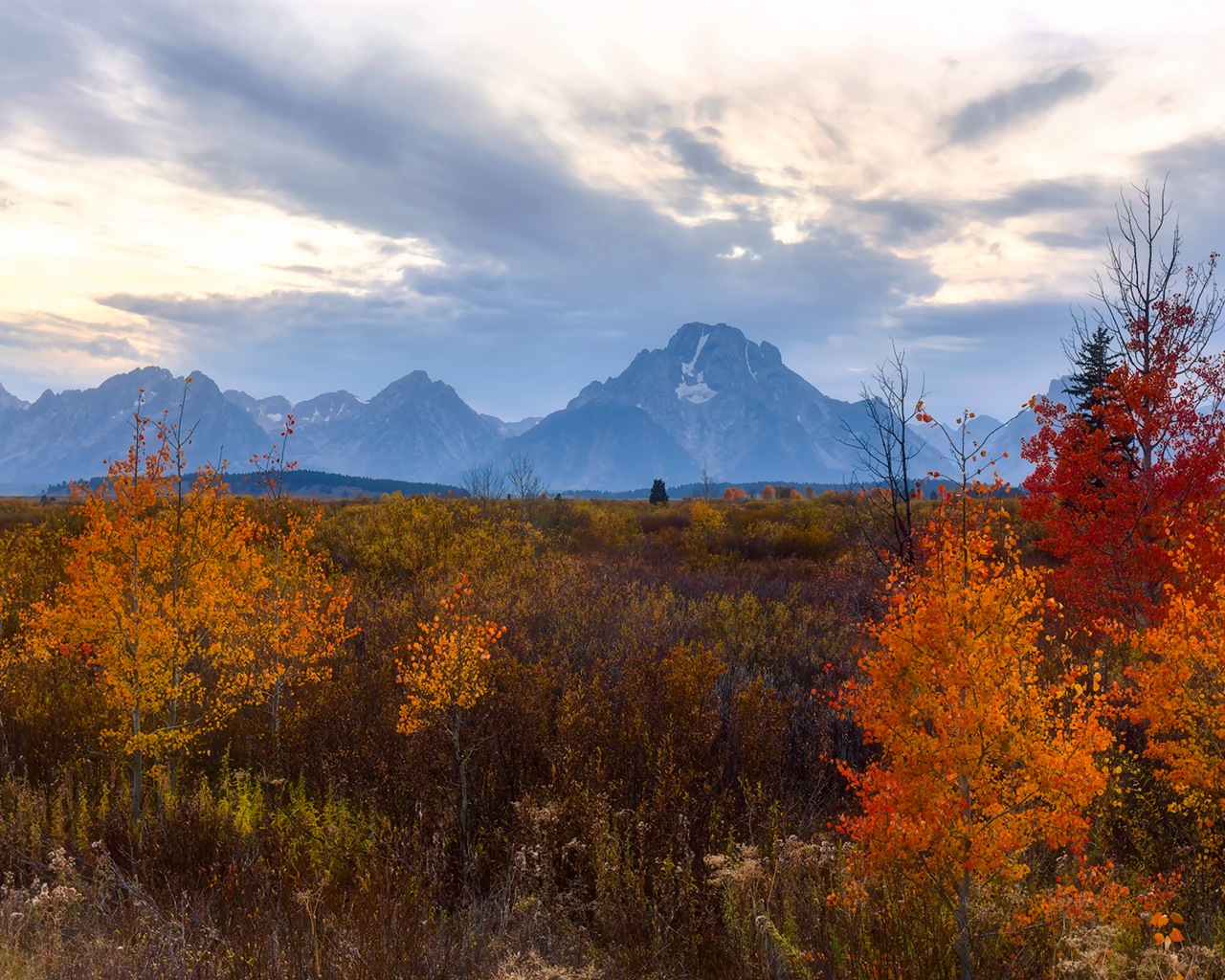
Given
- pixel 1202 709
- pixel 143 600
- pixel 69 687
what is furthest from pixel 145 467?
pixel 1202 709

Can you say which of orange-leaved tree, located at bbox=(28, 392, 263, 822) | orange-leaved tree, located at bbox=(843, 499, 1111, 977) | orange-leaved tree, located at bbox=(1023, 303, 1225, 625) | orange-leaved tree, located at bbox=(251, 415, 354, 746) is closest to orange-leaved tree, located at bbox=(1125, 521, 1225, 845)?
orange-leaved tree, located at bbox=(843, 499, 1111, 977)

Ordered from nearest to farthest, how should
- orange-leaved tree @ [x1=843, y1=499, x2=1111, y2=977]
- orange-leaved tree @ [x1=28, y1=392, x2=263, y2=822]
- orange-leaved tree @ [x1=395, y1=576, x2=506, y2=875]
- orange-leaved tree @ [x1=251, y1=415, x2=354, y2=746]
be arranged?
orange-leaved tree @ [x1=843, y1=499, x2=1111, y2=977] → orange-leaved tree @ [x1=28, y1=392, x2=263, y2=822] → orange-leaved tree @ [x1=395, y1=576, x2=506, y2=875] → orange-leaved tree @ [x1=251, y1=415, x2=354, y2=746]

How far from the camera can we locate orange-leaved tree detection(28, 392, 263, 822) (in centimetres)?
640

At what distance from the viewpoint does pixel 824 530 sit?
2631cm

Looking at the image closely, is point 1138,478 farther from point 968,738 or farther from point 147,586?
point 147,586

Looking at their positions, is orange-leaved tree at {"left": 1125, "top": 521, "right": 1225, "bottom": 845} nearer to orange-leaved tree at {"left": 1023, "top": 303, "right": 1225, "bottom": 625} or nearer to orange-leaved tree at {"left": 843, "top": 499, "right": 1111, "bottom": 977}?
orange-leaved tree at {"left": 843, "top": 499, "right": 1111, "bottom": 977}

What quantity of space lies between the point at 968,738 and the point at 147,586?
7.26m

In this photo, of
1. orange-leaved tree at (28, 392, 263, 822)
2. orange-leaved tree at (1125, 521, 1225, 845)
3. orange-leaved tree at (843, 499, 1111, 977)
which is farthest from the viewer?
orange-leaved tree at (28, 392, 263, 822)

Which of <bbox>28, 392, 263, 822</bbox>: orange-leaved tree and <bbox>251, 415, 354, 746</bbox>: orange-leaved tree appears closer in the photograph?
<bbox>28, 392, 263, 822</bbox>: orange-leaved tree

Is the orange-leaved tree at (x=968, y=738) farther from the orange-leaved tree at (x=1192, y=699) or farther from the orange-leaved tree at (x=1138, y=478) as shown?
the orange-leaved tree at (x=1138, y=478)

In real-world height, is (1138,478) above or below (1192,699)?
above

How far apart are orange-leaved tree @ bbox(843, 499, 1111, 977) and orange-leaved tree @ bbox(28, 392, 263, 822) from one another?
20.0ft

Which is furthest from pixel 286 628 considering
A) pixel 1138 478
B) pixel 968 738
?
pixel 1138 478

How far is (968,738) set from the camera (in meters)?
3.49
